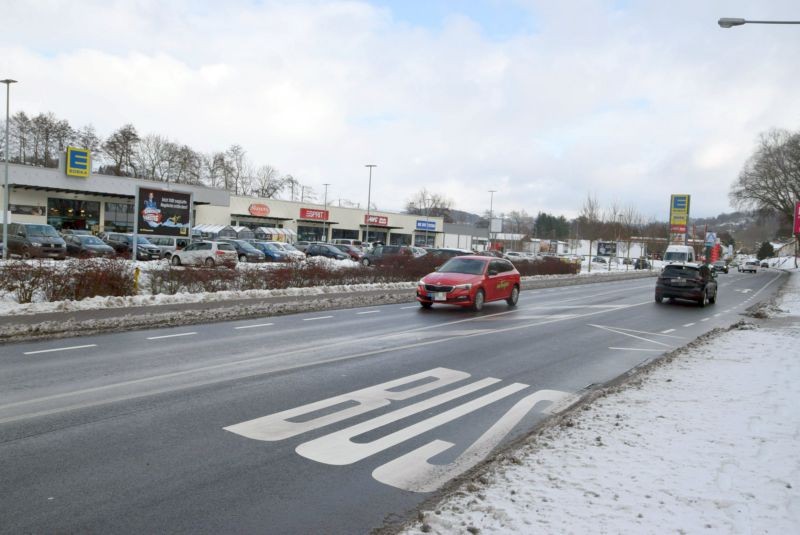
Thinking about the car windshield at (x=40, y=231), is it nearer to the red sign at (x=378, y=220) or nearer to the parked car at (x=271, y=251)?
the parked car at (x=271, y=251)

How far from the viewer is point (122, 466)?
4.71 meters

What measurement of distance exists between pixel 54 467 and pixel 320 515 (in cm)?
231

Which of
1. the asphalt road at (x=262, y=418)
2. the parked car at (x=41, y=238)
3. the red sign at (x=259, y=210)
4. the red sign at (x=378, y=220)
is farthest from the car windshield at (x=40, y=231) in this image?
the red sign at (x=378, y=220)

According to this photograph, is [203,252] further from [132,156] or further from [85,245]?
[132,156]

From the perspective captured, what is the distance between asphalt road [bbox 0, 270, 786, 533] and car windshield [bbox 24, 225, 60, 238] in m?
23.9

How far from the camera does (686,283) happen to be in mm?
22312

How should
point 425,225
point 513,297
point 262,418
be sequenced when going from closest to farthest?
point 262,418, point 513,297, point 425,225

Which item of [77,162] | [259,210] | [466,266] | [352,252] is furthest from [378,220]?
[466,266]

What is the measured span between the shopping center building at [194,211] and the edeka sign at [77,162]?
207 mm

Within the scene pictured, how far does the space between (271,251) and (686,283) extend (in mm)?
26366

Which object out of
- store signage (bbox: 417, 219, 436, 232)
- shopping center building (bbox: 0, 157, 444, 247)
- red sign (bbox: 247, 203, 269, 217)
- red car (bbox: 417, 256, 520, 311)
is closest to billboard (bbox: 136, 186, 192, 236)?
shopping center building (bbox: 0, 157, 444, 247)

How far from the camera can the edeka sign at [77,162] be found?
48.3m

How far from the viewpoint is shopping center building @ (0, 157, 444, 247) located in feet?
162

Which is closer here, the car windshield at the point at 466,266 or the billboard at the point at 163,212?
the car windshield at the point at 466,266
